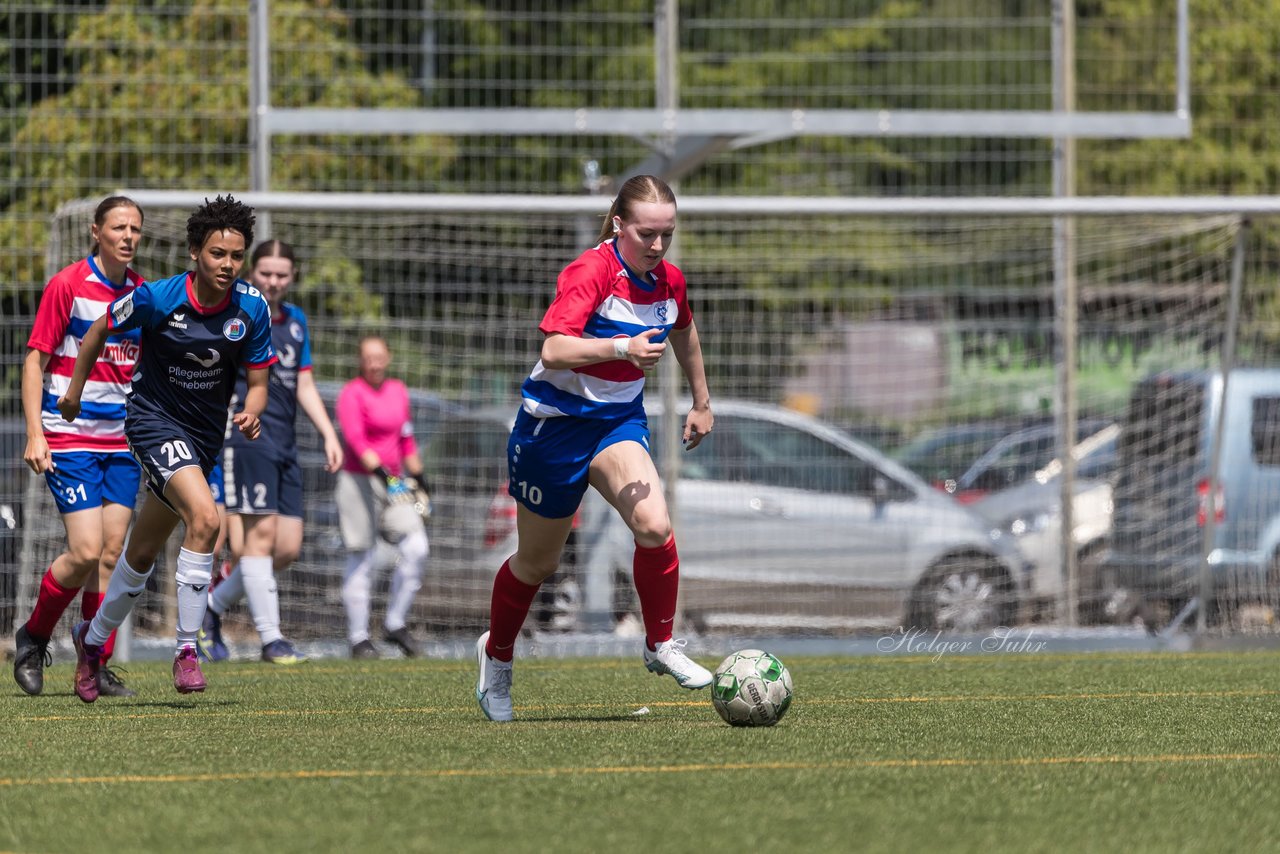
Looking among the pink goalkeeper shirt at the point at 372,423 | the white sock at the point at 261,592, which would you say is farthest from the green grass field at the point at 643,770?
the pink goalkeeper shirt at the point at 372,423

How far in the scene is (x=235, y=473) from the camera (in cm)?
999

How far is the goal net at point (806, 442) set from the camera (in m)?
11.9

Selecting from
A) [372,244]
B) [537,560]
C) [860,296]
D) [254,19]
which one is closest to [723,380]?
[860,296]

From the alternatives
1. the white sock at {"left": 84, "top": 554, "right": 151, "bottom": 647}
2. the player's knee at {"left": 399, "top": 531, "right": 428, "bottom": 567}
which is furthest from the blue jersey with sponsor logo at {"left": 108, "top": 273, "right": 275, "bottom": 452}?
the player's knee at {"left": 399, "top": 531, "right": 428, "bottom": 567}

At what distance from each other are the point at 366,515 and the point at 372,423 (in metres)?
0.54

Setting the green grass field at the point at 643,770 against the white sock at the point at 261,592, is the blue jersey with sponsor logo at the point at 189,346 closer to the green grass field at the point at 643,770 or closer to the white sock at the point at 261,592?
the green grass field at the point at 643,770

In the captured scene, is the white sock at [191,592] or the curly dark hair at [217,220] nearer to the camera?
the curly dark hair at [217,220]

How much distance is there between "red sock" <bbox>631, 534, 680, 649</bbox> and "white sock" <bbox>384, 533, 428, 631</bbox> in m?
4.59

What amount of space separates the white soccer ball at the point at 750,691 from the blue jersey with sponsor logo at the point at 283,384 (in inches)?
170

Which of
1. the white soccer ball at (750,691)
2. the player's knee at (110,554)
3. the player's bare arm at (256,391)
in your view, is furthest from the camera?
the player's knee at (110,554)

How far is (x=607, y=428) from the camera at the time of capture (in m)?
6.38

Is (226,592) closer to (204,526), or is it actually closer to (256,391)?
(256,391)

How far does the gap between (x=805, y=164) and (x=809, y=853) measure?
54.0 feet

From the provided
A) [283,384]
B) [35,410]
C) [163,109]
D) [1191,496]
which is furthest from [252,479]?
[1191,496]
